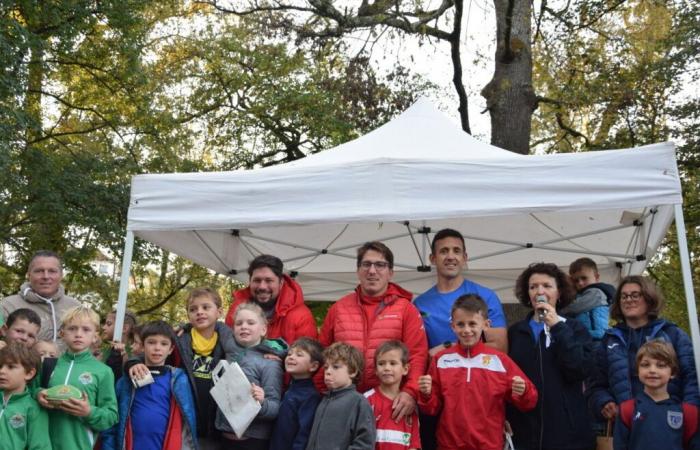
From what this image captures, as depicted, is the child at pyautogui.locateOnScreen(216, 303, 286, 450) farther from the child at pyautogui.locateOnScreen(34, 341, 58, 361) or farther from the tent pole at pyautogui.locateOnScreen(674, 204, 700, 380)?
the tent pole at pyautogui.locateOnScreen(674, 204, 700, 380)

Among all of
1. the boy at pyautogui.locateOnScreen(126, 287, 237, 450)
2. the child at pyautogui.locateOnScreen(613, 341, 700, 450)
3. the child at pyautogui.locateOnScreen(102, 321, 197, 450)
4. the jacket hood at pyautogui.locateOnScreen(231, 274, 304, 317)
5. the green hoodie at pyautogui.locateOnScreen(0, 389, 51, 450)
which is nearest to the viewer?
the child at pyautogui.locateOnScreen(613, 341, 700, 450)

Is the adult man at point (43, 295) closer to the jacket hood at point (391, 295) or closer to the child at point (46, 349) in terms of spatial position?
the child at point (46, 349)

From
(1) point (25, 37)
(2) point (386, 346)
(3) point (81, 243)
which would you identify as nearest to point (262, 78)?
(3) point (81, 243)

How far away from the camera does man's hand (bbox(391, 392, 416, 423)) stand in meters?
3.79

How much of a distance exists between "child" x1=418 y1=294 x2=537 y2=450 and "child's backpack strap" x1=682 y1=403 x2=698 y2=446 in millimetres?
668

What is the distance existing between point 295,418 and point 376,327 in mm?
621

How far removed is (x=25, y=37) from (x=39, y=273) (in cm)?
490

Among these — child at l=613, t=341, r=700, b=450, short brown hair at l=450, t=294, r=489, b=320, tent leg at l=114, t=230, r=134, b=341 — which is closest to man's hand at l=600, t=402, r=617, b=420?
child at l=613, t=341, r=700, b=450

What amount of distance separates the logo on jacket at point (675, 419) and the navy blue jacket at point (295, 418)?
1.65m

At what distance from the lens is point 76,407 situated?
3.78 m

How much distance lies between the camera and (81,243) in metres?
11.8

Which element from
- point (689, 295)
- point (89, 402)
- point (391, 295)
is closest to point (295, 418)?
point (391, 295)

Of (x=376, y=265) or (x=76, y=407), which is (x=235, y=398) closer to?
(x=76, y=407)

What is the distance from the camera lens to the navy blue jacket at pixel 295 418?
153 inches
